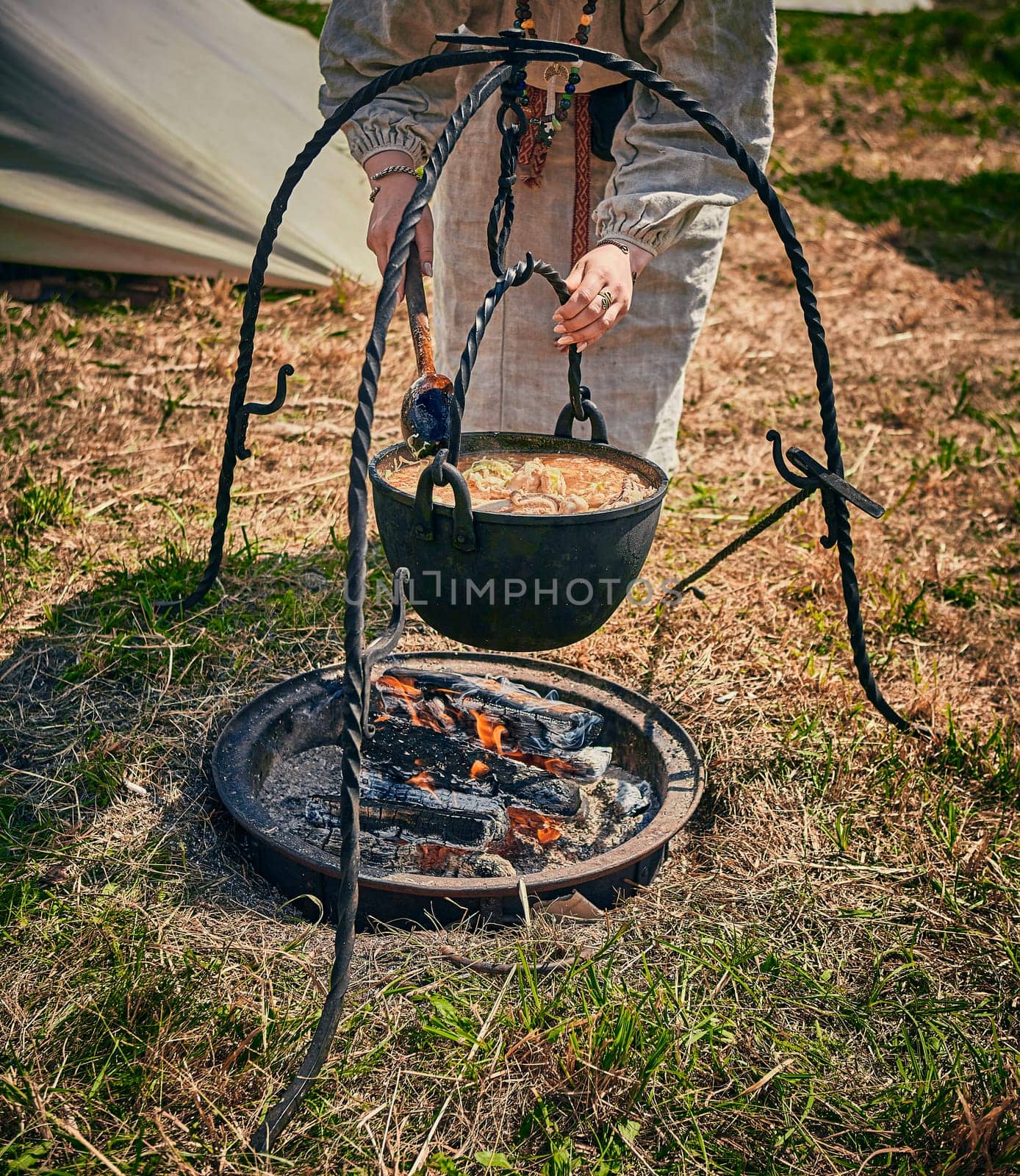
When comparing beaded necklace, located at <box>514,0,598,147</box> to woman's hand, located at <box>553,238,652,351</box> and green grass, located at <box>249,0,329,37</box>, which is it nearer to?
woman's hand, located at <box>553,238,652,351</box>

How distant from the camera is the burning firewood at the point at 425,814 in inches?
91.2

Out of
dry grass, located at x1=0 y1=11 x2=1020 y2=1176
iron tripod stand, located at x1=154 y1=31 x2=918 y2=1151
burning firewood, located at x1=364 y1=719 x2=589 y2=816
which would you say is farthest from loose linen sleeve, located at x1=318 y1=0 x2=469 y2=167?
dry grass, located at x1=0 y1=11 x2=1020 y2=1176

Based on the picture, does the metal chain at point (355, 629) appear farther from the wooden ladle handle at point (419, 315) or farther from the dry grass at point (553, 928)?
the wooden ladle handle at point (419, 315)

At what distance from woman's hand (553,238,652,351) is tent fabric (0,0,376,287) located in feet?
12.4

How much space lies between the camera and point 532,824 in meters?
2.44

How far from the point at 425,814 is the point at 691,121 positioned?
1.60 metres

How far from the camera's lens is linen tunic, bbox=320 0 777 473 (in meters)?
2.29

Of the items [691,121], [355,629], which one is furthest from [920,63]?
[355,629]

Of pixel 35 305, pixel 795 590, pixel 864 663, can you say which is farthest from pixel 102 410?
pixel 864 663

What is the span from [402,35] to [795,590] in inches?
77.8

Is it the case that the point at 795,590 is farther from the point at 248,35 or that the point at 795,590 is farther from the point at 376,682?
the point at 248,35

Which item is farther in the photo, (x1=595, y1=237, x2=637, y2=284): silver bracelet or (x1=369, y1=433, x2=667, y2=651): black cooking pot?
(x1=595, y1=237, x2=637, y2=284): silver bracelet

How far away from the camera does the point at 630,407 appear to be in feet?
10.2

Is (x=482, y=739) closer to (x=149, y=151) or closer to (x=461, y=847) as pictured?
(x=461, y=847)
